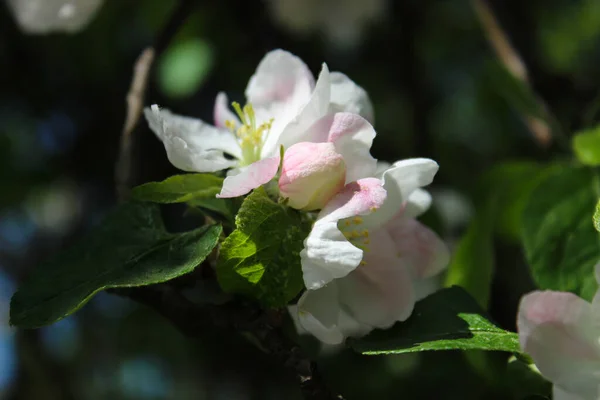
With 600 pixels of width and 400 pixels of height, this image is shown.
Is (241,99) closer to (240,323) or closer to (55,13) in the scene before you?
(55,13)

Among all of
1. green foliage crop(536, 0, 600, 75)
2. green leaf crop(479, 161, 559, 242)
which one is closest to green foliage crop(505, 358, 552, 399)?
green leaf crop(479, 161, 559, 242)

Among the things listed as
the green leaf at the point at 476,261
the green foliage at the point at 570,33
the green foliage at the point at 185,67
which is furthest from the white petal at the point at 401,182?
the green foliage at the point at 570,33

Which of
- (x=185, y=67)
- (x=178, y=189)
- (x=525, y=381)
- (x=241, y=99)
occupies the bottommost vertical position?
(x=241, y=99)

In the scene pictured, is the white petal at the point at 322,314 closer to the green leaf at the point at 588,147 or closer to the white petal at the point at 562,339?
the white petal at the point at 562,339

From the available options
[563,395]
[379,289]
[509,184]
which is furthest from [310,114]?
[509,184]

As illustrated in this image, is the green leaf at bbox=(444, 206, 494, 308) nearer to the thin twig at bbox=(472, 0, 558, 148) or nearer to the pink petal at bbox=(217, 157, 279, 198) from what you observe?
the thin twig at bbox=(472, 0, 558, 148)

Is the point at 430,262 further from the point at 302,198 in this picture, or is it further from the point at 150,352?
the point at 150,352
